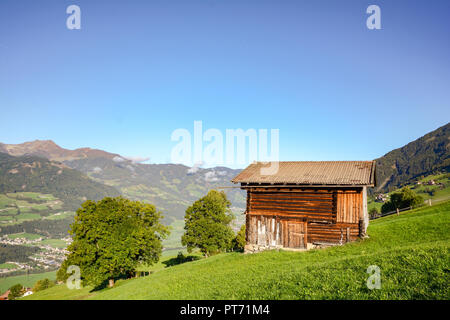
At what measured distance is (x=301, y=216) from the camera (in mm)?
Answer: 25625

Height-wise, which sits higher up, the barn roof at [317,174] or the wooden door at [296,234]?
the barn roof at [317,174]

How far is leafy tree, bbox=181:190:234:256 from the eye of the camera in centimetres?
4941

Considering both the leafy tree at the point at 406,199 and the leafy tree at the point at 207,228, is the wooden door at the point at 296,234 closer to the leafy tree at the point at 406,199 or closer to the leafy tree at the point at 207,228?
the leafy tree at the point at 207,228

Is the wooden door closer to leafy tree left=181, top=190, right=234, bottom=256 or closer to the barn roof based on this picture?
the barn roof

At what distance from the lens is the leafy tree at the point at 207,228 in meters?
49.4

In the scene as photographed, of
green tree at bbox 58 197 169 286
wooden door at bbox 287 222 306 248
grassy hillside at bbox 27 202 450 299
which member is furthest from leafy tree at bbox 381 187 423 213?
green tree at bbox 58 197 169 286

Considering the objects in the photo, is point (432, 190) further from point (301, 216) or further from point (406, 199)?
point (301, 216)

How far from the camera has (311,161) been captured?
29.5m

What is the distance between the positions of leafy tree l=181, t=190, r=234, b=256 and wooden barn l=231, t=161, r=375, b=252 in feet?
76.4

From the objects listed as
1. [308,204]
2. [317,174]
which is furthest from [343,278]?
[317,174]

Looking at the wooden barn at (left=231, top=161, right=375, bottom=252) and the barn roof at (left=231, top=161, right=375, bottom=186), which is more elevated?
the barn roof at (left=231, top=161, right=375, bottom=186)

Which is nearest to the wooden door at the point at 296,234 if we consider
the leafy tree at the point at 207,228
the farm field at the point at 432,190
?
the leafy tree at the point at 207,228

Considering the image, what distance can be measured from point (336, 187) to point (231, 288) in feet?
50.4

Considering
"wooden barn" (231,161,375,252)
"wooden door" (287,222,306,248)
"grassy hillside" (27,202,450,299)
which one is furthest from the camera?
"wooden door" (287,222,306,248)
